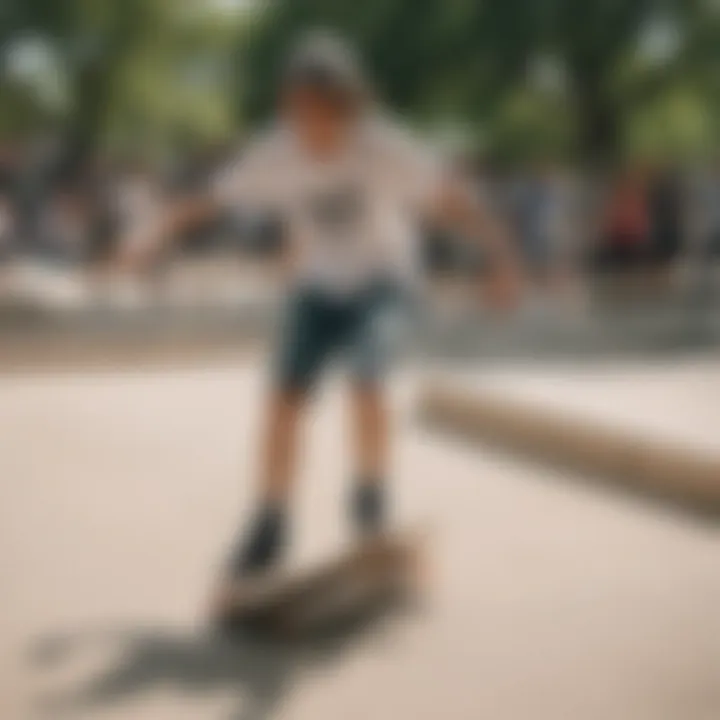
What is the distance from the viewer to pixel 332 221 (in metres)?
1.03

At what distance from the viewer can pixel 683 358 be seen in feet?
6.64

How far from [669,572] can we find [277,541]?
36 centimetres

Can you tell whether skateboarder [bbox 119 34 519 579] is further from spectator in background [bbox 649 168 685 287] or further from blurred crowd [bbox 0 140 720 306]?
spectator in background [bbox 649 168 685 287]

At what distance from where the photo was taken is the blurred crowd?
3.69 ft

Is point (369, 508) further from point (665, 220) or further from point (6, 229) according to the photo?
point (665, 220)

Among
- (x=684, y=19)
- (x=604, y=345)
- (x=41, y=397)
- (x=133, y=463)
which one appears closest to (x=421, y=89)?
(x=684, y=19)

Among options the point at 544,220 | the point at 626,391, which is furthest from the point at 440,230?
the point at 626,391

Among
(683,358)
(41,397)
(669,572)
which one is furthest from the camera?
(683,358)

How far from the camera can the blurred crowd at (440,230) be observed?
3.69 feet

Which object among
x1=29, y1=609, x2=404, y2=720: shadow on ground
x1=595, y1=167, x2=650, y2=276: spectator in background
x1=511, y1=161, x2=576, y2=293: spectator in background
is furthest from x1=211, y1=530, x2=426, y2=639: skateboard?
x1=595, y1=167, x2=650, y2=276: spectator in background

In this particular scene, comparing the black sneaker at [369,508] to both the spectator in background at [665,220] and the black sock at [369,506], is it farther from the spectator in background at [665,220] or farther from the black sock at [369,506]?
the spectator in background at [665,220]

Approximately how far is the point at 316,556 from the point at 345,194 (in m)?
0.32

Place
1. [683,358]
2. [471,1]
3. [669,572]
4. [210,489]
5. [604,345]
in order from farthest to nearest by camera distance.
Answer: [604,345], [683,358], [210,489], [471,1], [669,572]

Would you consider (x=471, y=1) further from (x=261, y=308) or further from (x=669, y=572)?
(x=669, y=572)
